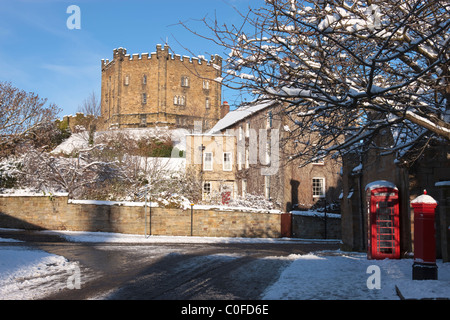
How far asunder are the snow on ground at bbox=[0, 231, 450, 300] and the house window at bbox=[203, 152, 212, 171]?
26.4m

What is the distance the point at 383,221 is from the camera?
47.2ft

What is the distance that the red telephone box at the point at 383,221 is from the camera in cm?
1416

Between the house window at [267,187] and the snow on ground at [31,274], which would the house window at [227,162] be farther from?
the snow on ground at [31,274]

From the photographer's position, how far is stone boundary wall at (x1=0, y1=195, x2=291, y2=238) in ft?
88.9

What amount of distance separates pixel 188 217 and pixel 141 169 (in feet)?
31.0

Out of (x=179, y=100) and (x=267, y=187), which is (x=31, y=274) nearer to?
(x=267, y=187)

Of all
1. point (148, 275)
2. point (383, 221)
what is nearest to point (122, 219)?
point (148, 275)

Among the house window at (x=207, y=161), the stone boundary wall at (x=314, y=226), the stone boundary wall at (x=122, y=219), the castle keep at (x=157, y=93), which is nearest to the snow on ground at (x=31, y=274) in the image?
the stone boundary wall at (x=122, y=219)

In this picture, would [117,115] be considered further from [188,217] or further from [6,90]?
[188,217]

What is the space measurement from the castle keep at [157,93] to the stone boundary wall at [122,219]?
4486 centimetres
